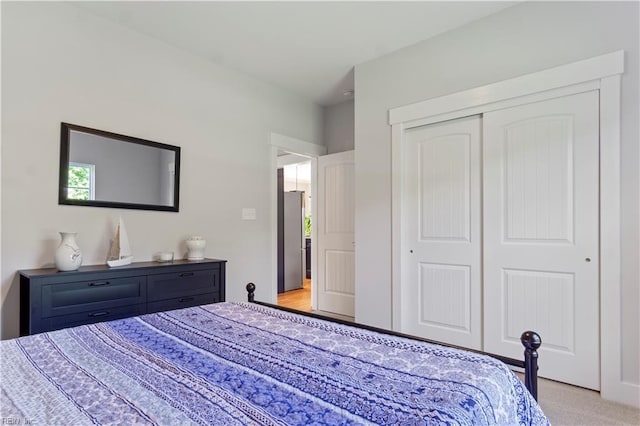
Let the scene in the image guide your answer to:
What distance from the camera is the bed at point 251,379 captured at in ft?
2.71

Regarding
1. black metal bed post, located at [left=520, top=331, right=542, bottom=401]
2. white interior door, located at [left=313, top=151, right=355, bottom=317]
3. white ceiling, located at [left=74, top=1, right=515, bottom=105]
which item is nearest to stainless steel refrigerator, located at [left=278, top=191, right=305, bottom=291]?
white interior door, located at [left=313, top=151, right=355, bottom=317]

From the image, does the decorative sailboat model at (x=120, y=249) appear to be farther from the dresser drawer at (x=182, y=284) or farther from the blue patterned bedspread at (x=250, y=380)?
the blue patterned bedspread at (x=250, y=380)

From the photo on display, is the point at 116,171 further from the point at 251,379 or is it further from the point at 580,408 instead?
the point at 580,408

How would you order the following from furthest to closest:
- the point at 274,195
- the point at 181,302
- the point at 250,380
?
the point at 274,195, the point at 181,302, the point at 250,380

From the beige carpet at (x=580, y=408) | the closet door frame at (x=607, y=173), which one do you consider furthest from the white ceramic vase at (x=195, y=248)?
the closet door frame at (x=607, y=173)

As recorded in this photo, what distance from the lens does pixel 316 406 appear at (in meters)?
0.86

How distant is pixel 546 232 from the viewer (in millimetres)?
2502

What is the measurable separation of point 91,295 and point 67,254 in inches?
12.1

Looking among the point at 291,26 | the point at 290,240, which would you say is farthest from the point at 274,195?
the point at 290,240

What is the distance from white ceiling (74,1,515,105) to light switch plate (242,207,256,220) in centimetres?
148

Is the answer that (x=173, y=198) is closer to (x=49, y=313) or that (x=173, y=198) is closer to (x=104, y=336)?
(x=49, y=313)

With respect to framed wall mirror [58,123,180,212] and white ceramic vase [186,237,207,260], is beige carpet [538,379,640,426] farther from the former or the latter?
framed wall mirror [58,123,180,212]

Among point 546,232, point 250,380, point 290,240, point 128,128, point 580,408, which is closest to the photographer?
point 250,380

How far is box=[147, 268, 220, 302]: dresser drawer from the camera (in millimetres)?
2561
